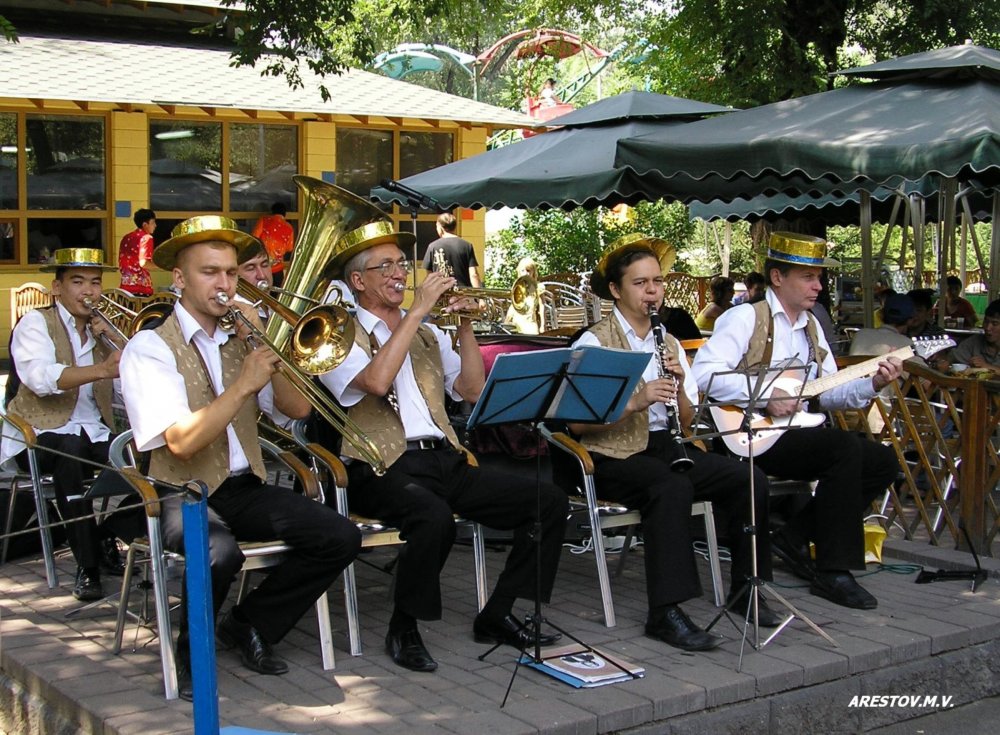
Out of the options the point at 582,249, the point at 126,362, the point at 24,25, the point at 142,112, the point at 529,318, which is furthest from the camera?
the point at 582,249

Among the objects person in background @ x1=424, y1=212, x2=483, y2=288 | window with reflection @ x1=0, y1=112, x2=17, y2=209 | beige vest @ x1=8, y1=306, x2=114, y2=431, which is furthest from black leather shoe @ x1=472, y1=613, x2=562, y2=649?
window with reflection @ x1=0, y1=112, x2=17, y2=209

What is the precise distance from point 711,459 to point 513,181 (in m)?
3.81

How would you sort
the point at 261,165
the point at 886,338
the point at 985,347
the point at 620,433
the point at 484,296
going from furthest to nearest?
the point at 261,165 < the point at 985,347 < the point at 886,338 < the point at 484,296 < the point at 620,433

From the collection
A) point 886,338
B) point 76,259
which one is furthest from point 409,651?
point 886,338

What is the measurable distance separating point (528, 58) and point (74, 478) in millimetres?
30572

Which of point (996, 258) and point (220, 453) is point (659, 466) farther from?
point (996, 258)

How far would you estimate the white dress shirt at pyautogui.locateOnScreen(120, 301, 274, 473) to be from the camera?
4.16m

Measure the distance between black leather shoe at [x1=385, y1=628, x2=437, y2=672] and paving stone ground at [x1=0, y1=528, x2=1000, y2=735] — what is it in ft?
→ 0.16

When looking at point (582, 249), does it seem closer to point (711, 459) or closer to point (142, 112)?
point (142, 112)

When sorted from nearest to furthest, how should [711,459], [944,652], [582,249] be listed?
[944,652], [711,459], [582,249]

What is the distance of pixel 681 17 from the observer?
1310cm

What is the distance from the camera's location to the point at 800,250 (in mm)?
5793

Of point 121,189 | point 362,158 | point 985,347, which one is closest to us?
point 985,347

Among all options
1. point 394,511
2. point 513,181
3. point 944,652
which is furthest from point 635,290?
point 513,181
